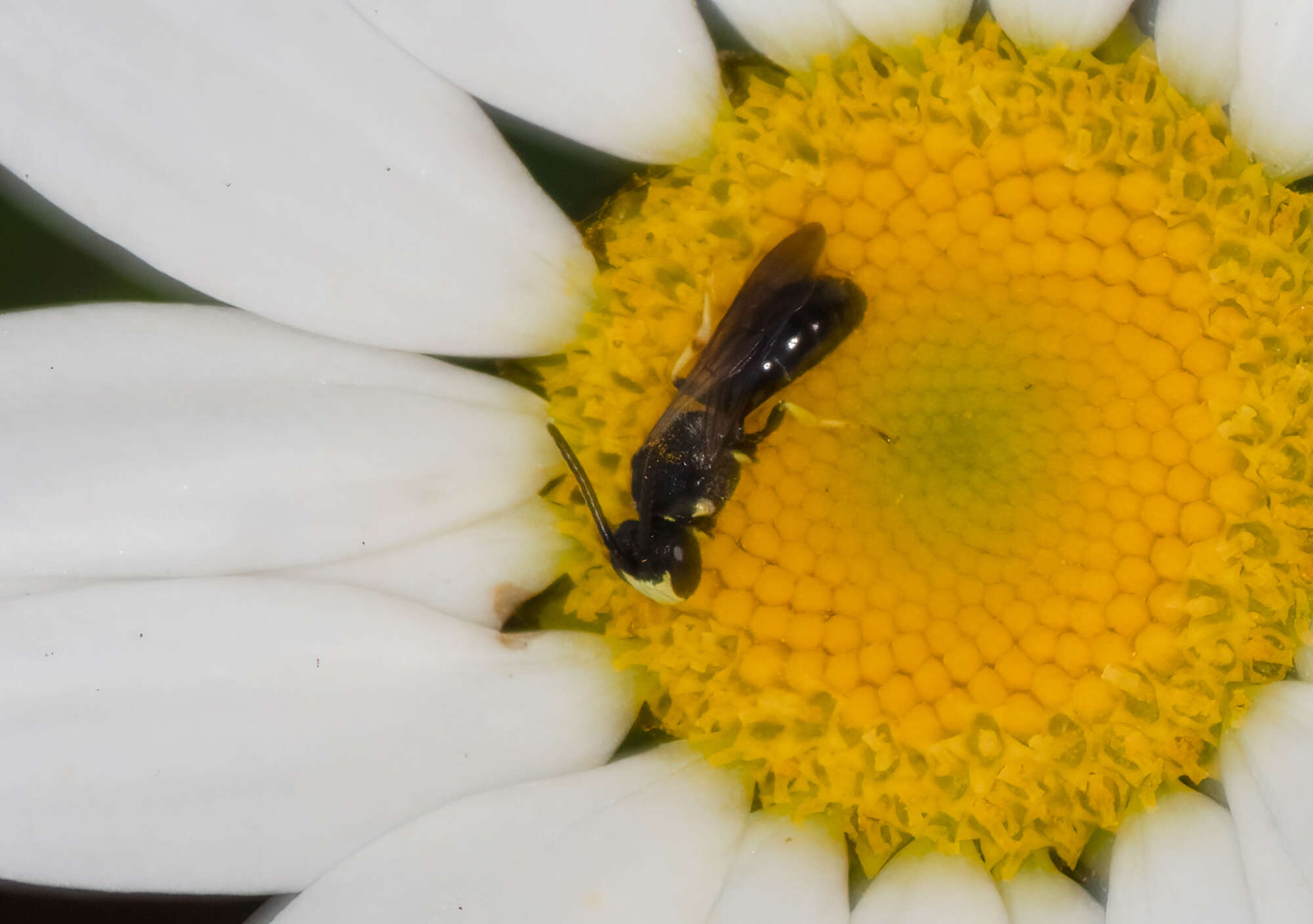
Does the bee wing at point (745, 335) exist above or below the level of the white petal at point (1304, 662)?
below

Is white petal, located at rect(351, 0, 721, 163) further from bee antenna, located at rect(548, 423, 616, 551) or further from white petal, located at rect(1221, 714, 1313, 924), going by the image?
white petal, located at rect(1221, 714, 1313, 924)

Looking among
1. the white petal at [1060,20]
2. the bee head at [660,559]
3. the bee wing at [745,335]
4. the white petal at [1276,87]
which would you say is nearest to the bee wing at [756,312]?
the bee wing at [745,335]

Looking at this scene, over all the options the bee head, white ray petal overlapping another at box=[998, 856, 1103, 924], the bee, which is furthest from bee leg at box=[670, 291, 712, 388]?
white ray petal overlapping another at box=[998, 856, 1103, 924]

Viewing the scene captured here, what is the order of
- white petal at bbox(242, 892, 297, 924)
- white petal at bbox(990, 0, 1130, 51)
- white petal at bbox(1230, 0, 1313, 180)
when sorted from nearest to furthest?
white petal at bbox(1230, 0, 1313, 180) → white petal at bbox(990, 0, 1130, 51) → white petal at bbox(242, 892, 297, 924)

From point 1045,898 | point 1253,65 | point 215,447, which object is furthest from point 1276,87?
point 215,447

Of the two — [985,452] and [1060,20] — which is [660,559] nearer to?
[985,452]

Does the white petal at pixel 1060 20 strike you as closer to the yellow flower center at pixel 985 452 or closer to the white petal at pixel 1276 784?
the yellow flower center at pixel 985 452
